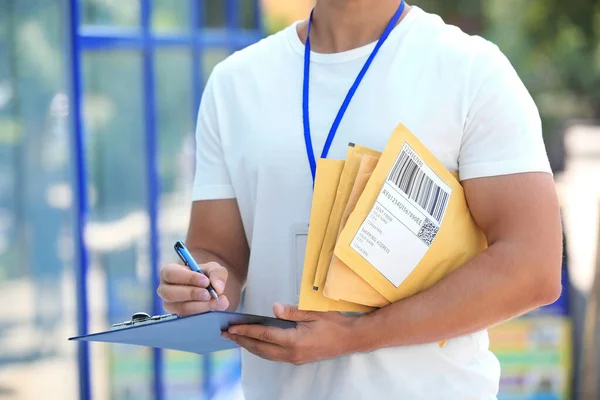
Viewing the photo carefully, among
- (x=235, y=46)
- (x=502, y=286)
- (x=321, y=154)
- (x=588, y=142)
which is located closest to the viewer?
(x=502, y=286)

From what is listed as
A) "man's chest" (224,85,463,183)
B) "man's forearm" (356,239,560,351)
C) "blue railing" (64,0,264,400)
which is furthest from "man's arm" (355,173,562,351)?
"blue railing" (64,0,264,400)

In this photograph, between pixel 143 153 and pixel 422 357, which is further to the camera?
pixel 143 153

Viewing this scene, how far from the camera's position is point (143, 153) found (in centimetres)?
306

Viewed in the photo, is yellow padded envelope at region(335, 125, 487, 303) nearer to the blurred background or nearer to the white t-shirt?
the white t-shirt

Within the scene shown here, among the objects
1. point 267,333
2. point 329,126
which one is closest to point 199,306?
point 267,333

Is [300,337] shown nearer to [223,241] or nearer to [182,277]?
[182,277]

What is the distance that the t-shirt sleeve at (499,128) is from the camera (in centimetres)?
128

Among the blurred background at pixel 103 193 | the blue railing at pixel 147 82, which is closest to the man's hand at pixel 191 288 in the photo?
the blurred background at pixel 103 193

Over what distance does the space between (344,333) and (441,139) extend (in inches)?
13.0

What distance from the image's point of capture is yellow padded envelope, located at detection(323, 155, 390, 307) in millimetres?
1279

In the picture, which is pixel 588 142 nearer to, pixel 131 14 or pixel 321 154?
pixel 131 14

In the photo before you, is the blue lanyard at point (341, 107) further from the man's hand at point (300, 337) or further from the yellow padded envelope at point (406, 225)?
the man's hand at point (300, 337)

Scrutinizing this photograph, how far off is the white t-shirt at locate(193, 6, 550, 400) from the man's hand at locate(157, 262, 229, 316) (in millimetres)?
129

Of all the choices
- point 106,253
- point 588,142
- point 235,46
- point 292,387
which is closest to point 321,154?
point 292,387
